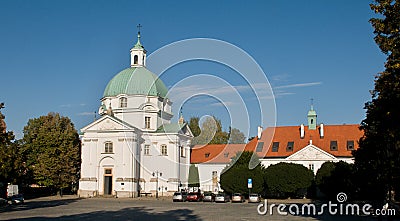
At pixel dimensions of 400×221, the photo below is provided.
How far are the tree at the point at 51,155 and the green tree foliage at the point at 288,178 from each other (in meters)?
28.7

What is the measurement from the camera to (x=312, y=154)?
2753 inches

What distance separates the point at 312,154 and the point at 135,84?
91.9 ft

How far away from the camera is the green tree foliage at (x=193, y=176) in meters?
77.6

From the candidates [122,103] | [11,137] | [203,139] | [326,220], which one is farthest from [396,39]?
[203,139]

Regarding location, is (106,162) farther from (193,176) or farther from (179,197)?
(179,197)

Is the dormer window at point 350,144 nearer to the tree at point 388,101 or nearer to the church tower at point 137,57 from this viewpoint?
the church tower at point 137,57

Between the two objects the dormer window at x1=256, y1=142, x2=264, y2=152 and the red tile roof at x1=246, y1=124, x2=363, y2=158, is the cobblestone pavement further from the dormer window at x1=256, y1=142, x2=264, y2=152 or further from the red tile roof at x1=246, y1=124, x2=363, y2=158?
the dormer window at x1=256, y1=142, x2=264, y2=152

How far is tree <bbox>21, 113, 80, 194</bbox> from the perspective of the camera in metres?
70.3

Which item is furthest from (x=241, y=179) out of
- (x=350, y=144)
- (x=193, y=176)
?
(x=350, y=144)

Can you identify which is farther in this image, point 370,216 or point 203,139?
point 203,139

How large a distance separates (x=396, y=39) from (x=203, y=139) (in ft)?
229

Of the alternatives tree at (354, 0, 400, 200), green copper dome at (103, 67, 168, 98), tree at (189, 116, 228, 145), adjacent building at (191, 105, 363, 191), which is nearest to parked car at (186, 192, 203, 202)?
adjacent building at (191, 105, 363, 191)

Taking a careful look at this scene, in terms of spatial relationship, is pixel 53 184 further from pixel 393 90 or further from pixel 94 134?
pixel 393 90

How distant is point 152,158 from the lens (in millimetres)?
72625
